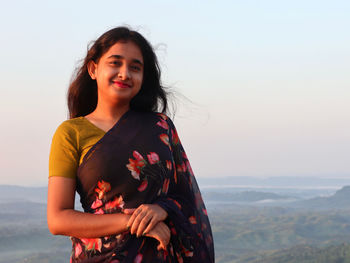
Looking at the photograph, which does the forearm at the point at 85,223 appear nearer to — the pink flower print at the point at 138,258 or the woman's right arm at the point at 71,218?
the woman's right arm at the point at 71,218

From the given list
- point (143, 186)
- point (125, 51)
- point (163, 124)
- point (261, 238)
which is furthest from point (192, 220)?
point (261, 238)

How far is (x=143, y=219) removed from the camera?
2984 millimetres

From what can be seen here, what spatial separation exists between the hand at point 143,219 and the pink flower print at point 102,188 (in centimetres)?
A: 18

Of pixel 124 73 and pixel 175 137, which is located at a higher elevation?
pixel 124 73

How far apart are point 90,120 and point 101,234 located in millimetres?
738

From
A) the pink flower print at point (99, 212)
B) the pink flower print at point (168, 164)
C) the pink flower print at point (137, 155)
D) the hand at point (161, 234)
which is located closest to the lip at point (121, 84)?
the pink flower print at point (137, 155)

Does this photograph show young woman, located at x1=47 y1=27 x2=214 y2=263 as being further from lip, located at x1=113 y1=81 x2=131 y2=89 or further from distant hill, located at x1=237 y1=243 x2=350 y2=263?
distant hill, located at x1=237 y1=243 x2=350 y2=263

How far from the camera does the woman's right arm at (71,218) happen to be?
3029mm

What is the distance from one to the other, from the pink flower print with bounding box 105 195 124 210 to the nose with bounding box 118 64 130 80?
2.35ft

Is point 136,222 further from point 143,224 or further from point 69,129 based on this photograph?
point 69,129

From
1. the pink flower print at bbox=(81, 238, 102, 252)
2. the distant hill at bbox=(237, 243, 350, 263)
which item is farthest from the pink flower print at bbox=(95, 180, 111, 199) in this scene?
the distant hill at bbox=(237, 243, 350, 263)

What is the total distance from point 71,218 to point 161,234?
51cm

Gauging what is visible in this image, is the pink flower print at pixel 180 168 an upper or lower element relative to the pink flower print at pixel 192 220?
upper

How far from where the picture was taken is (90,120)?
3.42 m
